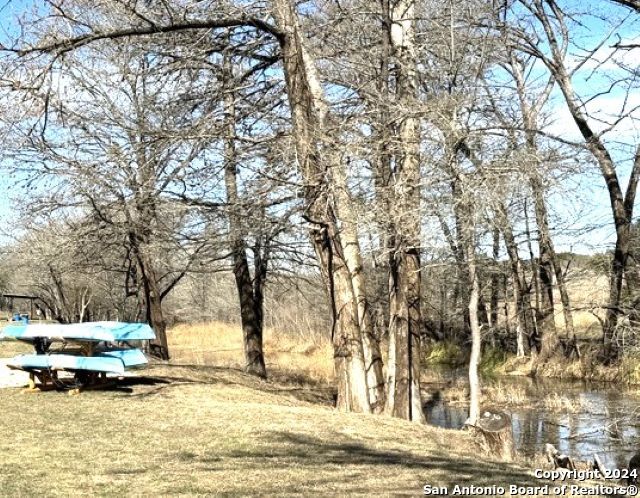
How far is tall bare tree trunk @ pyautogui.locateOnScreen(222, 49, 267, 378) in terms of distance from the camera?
13.7 metres

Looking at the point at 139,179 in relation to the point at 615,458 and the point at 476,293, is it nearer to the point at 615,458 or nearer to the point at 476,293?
the point at 476,293

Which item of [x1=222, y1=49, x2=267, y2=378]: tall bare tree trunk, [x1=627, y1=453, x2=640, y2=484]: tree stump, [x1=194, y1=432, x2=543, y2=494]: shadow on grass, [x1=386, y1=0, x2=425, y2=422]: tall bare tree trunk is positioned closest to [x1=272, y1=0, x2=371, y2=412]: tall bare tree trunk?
[x1=386, y1=0, x2=425, y2=422]: tall bare tree trunk

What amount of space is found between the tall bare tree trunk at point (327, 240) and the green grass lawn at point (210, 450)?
1.77m

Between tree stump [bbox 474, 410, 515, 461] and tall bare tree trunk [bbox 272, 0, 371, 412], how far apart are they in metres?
2.82

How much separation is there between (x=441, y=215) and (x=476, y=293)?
4.58 ft

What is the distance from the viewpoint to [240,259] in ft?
60.3

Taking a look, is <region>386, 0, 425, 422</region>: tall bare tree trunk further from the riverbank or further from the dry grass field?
the riverbank

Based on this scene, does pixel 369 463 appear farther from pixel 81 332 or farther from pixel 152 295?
pixel 152 295

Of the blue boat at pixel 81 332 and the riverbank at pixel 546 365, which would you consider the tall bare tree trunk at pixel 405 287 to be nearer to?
the blue boat at pixel 81 332

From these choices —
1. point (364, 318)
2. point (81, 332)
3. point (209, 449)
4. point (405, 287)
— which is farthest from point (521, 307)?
point (209, 449)

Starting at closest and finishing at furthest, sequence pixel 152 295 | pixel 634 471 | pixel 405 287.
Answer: pixel 634 471
pixel 405 287
pixel 152 295

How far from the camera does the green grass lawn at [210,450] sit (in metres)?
6.39

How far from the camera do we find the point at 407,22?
13258 mm

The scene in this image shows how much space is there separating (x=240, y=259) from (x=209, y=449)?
422 inches
